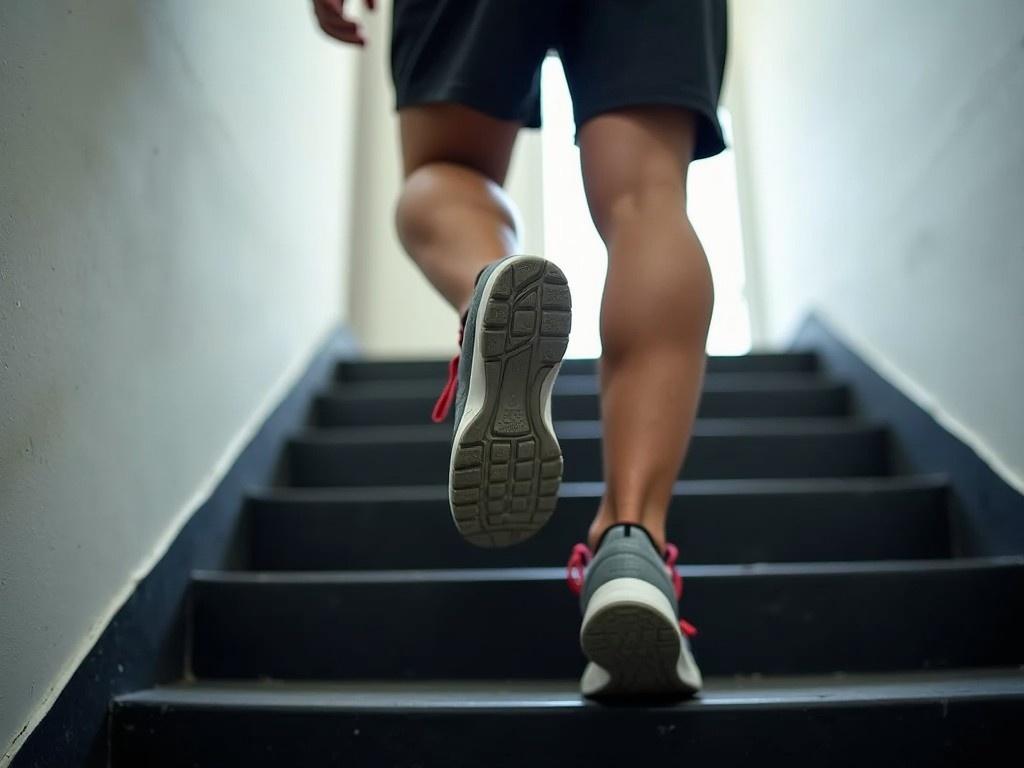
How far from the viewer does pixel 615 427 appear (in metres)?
0.78

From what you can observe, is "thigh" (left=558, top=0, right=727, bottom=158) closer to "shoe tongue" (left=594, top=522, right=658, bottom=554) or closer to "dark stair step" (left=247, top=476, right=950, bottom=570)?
"shoe tongue" (left=594, top=522, right=658, bottom=554)

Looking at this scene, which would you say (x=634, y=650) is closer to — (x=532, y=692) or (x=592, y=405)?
(x=532, y=692)

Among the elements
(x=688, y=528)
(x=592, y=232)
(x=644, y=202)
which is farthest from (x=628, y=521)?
(x=592, y=232)

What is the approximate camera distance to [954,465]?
118 cm

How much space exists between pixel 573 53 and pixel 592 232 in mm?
2255

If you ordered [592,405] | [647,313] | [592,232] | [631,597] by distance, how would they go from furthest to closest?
[592,232], [592,405], [647,313], [631,597]

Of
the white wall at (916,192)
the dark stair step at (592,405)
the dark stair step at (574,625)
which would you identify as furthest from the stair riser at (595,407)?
the dark stair step at (574,625)

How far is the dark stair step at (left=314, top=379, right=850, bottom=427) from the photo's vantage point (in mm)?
1637

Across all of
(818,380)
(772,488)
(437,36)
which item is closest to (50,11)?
(437,36)

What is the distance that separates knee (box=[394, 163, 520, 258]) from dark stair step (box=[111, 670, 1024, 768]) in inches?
16.7

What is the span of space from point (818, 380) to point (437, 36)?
4.16 feet

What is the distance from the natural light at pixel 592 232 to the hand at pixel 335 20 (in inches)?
77.6

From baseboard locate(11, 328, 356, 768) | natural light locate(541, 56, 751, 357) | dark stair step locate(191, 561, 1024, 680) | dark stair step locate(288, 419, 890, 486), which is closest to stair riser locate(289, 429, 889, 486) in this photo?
dark stair step locate(288, 419, 890, 486)

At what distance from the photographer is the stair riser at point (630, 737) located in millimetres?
730
